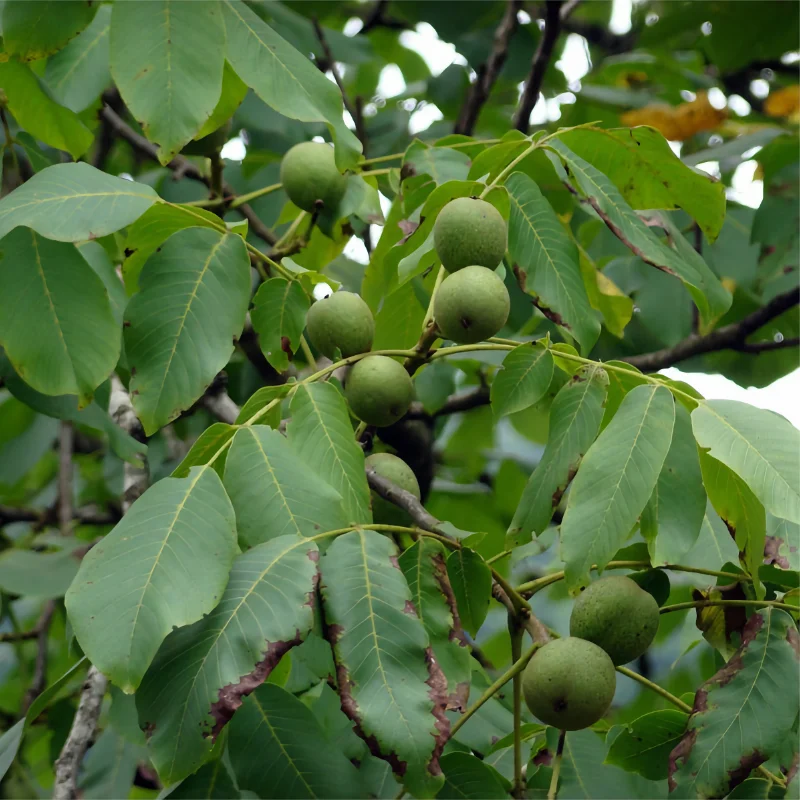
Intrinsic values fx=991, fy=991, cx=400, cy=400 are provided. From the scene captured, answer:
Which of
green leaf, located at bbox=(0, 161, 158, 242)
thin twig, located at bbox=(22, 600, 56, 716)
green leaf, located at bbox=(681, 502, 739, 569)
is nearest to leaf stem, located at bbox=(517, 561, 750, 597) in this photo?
green leaf, located at bbox=(681, 502, 739, 569)

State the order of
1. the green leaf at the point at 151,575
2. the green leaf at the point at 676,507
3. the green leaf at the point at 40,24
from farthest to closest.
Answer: the green leaf at the point at 40,24 < the green leaf at the point at 676,507 < the green leaf at the point at 151,575

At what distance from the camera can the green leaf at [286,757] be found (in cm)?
114

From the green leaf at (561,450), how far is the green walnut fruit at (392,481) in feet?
0.80

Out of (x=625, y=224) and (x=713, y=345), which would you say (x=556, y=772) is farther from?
(x=713, y=345)

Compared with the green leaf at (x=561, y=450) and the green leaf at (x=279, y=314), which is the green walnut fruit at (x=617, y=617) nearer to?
the green leaf at (x=561, y=450)

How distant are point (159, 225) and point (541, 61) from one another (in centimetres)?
119

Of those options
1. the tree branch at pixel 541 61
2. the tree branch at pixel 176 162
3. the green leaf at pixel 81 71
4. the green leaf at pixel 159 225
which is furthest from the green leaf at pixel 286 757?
the tree branch at pixel 541 61

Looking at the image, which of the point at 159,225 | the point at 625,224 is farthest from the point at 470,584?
the point at 159,225

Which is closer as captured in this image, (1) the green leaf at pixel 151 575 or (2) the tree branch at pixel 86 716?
(1) the green leaf at pixel 151 575

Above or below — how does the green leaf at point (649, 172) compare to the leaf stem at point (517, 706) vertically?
above

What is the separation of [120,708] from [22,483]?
198cm

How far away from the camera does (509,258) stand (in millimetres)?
1476

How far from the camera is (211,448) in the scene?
4.17ft

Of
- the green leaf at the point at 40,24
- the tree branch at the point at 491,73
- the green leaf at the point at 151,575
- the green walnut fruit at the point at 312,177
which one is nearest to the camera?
the green leaf at the point at 151,575
